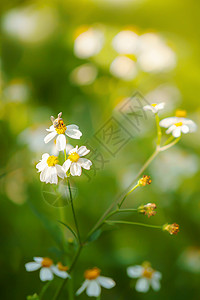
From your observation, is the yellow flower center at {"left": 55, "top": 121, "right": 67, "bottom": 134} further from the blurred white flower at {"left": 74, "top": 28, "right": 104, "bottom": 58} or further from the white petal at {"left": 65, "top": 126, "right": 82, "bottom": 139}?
the blurred white flower at {"left": 74, "top": 28, "right": 104, "bottom": 58}

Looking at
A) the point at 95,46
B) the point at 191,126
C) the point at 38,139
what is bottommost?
the point at 191,126

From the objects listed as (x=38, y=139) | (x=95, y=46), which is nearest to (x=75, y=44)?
(x=95, y=46)

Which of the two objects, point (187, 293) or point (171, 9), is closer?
point (187, 293)

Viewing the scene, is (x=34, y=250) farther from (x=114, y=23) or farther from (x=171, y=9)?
(x=171, y=9)

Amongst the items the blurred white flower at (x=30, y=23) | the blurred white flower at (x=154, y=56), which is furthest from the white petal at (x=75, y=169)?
the blurred white flower at (x=30, y=23)

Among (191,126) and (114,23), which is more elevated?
(114,23)

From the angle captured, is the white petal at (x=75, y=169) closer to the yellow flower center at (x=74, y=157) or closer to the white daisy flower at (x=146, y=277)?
the yellow flower center at (x=74, y=157)

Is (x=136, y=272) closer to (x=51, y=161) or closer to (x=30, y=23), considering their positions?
(x=51, y=161)

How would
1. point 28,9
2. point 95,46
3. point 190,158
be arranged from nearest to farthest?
point 190,158, point 95,46, point 28,9
